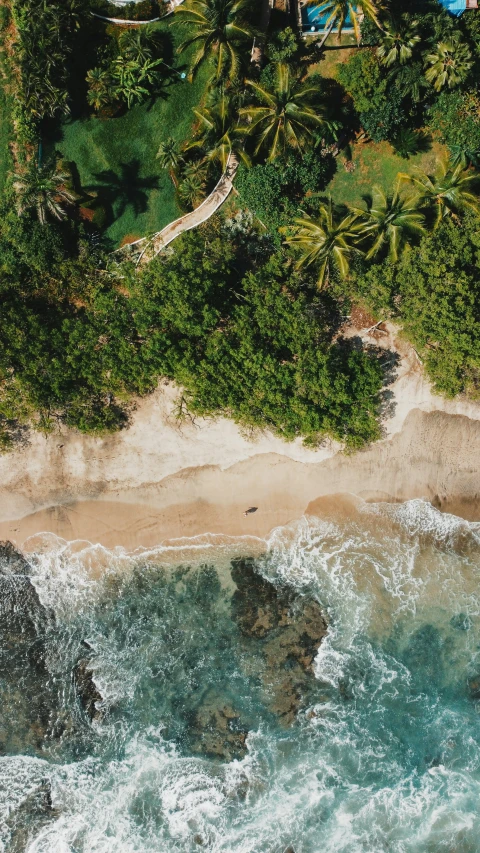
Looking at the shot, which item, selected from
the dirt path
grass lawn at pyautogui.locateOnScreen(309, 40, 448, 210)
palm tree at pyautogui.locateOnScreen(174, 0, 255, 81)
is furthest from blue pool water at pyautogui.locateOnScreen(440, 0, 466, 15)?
the dirt path

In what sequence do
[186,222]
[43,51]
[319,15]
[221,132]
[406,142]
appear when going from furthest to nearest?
[186,222]
[406,142]
[319,15]
[43,51]
[221,132]

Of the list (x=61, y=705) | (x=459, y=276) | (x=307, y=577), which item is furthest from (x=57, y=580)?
(x=459, y=276)

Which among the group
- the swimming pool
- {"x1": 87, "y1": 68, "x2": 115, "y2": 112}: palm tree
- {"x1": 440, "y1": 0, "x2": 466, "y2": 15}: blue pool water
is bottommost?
{"x1": 87, "y1": 68, "x2": 115, "y2": 112}: palm tree

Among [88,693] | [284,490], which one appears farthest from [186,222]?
[88,693]

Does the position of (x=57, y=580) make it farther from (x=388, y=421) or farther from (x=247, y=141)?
(x=247, y=141)

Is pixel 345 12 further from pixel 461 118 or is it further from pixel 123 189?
pixel 123 189

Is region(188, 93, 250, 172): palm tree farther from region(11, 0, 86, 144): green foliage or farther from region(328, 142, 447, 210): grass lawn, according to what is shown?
region(11, 0, 86, 144): green foliage
